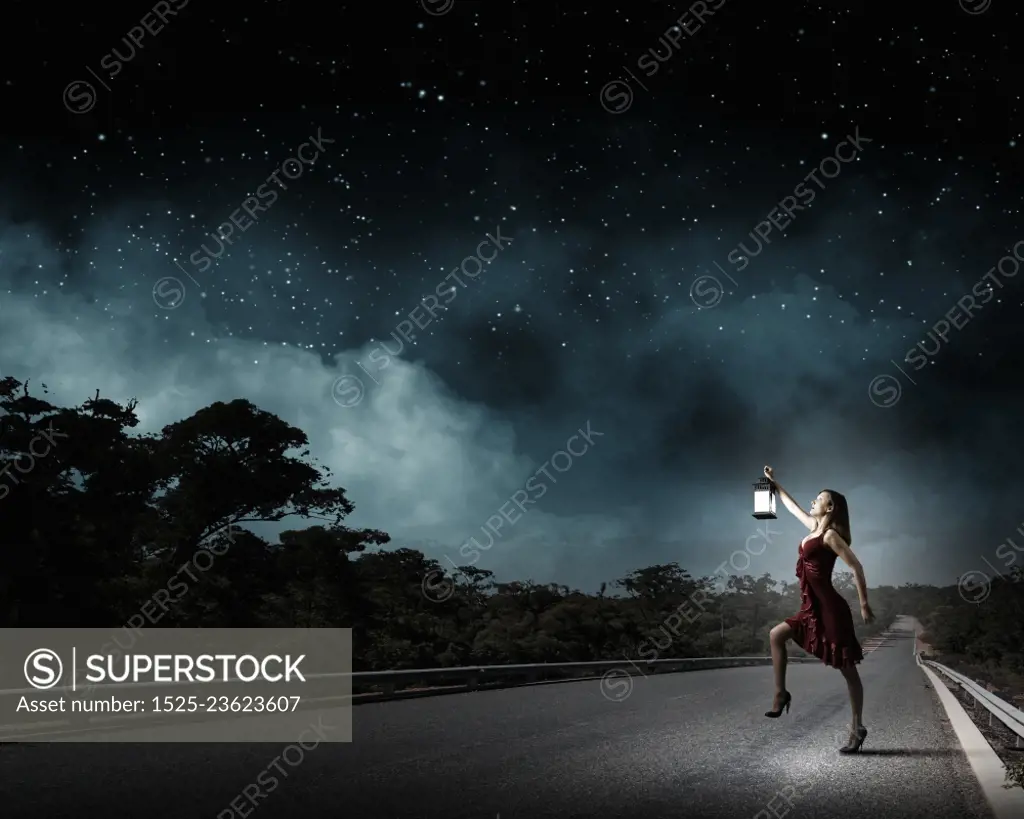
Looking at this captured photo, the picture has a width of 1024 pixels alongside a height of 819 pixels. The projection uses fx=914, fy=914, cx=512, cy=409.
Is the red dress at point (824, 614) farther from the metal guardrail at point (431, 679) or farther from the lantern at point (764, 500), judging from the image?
the metal guardrail at point (431, 679)

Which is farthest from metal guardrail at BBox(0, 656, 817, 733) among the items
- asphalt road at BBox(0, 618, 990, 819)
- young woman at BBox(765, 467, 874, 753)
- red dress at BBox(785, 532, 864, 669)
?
red dress at BBox(785, 532, 864, 669)

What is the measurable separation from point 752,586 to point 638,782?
12111 centimetres

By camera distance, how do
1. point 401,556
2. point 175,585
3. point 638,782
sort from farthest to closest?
point 401,556 → point 175,585 → point 638,782

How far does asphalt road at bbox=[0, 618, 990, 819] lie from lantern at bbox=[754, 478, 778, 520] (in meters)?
2.00

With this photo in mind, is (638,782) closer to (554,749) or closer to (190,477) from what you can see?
(554,749)

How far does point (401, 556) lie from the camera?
44.0 m

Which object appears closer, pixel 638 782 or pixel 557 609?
pixel 638 782

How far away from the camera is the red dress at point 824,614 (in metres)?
6.03

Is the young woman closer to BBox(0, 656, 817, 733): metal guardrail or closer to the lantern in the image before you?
the lantern

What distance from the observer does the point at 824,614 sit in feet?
20.1

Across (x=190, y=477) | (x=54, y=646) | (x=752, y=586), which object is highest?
(x=752, y=586)

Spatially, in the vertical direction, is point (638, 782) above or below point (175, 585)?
below

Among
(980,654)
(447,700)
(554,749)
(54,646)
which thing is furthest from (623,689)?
(980,654)

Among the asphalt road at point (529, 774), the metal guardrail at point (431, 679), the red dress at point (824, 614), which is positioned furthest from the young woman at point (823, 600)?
the metal guardrail at point (431, 679)
